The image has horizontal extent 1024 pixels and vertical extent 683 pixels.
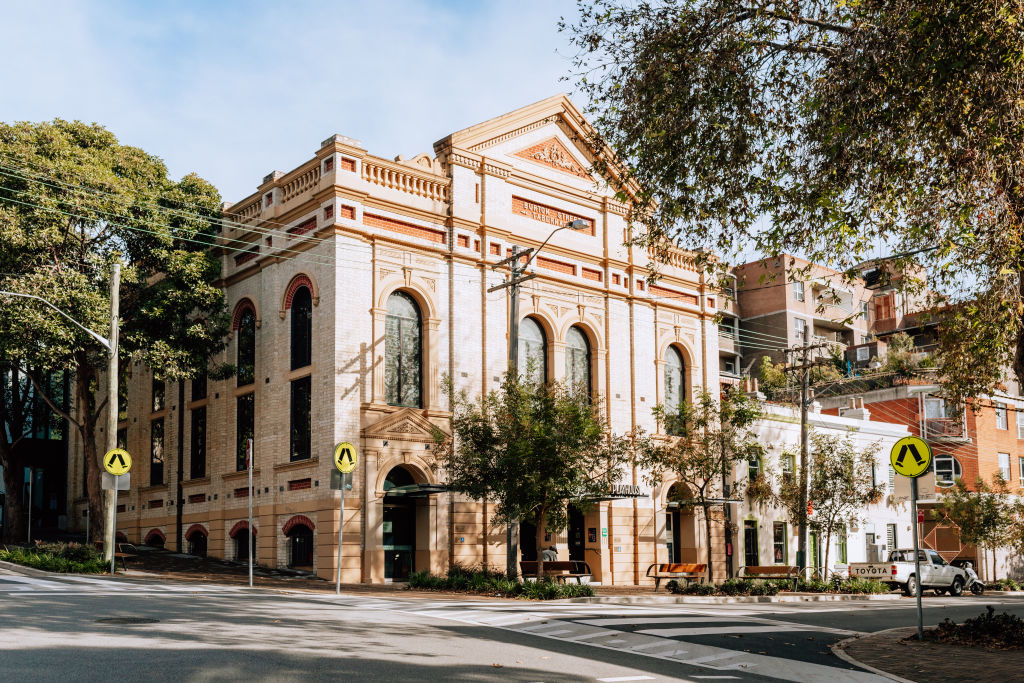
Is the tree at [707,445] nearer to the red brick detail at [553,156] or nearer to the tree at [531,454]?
the tree at [531,454]

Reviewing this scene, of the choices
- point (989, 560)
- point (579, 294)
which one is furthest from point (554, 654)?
point (989, 560)

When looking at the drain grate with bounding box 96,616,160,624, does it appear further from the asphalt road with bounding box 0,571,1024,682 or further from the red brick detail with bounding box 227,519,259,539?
the red brick detail with bounding box 227,519,259,539

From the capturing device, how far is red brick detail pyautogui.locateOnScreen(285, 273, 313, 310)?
30344 millimetres

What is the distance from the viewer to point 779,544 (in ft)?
137

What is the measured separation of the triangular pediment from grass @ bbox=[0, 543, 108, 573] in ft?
→ 25.2

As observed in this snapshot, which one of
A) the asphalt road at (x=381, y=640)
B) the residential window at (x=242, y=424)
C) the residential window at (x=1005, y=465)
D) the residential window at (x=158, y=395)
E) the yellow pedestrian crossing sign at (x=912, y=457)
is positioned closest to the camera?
the asphalt road at (x=381, y=640)

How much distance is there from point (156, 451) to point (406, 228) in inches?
522

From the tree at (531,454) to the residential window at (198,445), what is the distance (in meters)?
11.7

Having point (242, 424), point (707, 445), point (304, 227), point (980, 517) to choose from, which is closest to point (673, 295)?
point (707, 445)

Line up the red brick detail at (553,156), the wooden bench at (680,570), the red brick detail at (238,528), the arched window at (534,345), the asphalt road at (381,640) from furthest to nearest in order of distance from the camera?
1. the red brick detail at (553,156)
2. the arched window at (534,345)
3. the wooden bench at (680,570)
4. the red brick detail at (238,528)
5. the asphalt road at (381,640)

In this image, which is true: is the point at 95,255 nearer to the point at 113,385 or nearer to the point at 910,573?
the point at 113,385

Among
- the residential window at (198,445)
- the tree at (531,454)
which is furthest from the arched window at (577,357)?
the residential window at (198,445)

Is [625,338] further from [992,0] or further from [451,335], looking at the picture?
[992,0]

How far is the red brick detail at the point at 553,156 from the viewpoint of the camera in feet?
116
